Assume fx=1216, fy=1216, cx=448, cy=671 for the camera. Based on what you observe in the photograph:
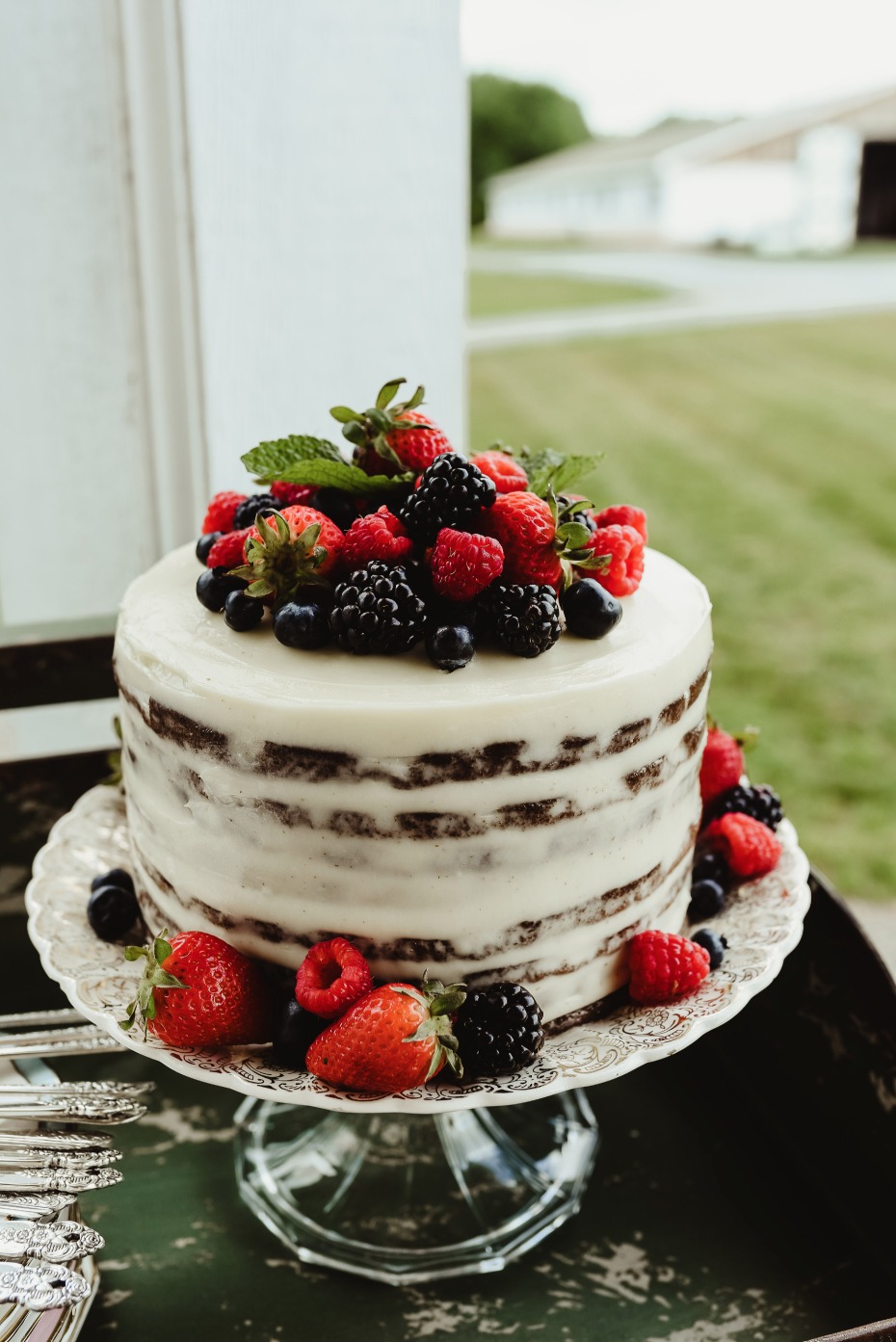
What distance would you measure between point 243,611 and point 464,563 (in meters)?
0.21

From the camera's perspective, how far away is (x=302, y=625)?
1022 mm

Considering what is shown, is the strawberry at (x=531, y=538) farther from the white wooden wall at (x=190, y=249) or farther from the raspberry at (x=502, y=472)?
the white wooden wall at (x=190, y=249)

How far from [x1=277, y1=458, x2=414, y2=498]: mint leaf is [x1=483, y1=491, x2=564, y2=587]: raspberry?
0.12 meters

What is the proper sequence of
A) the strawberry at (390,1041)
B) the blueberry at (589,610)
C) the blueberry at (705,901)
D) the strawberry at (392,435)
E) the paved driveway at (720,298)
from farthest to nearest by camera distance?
1. the paved driveway at (720,298)
2. the blueberry at (705,901)
3. the strawberry at (392,435)
4. the blueberry at (589,610)
5. the strawberry at (390,1041)

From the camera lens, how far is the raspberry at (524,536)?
1.04m

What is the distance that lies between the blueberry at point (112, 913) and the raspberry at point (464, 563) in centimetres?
51

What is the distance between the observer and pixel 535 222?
28.8ft

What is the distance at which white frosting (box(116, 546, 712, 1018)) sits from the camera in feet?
3.21

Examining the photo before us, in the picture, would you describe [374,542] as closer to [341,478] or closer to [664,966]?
[341,478]

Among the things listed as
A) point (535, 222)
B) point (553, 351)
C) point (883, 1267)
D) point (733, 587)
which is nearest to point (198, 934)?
point (883, 1267)

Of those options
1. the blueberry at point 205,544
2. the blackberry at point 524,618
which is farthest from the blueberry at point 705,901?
the blueberry at point 205,544

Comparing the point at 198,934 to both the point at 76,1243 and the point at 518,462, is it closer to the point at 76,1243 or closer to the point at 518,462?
the point at 76,1243

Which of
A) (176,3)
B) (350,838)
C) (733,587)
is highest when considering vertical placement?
(176,3)

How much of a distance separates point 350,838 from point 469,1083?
23 centimetres
